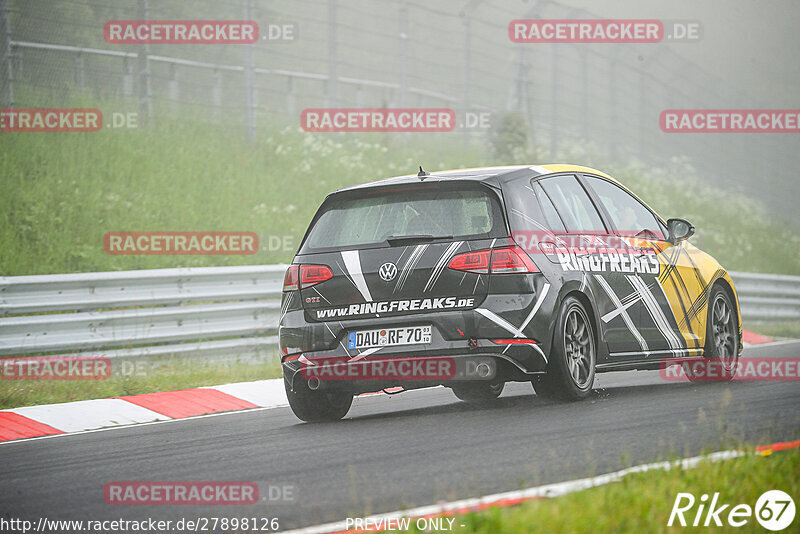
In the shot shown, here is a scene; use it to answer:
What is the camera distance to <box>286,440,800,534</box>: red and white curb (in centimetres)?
459

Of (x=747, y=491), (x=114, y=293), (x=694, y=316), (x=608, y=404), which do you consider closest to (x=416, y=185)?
(x=608, y=404)

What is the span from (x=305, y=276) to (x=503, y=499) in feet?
10.9

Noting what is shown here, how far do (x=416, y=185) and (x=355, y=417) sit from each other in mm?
1836

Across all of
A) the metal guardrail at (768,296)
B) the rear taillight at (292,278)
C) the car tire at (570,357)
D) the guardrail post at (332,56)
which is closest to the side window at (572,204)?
the car tire at (570,357)

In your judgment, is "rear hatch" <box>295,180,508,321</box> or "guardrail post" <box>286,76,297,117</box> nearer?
"rear hatch" <box>295,180,508,321</box>

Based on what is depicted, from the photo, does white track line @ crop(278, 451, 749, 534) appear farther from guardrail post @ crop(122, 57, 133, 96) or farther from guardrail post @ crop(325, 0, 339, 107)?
guardrail post @ crop(122, 57, 133, 96)

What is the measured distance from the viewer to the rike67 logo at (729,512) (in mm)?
4305

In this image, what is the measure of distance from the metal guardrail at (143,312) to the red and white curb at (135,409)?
4.88 ft

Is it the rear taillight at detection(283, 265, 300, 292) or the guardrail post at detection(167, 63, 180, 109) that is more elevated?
the guardrail post at detection(167, 63, 180, 109)

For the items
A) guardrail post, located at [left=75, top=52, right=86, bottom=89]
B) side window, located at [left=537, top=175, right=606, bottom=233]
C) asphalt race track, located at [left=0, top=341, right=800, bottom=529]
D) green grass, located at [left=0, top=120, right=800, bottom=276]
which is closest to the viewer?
asphalt race track, located at [left=0, top=341, right=800, bottom=529]

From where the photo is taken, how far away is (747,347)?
14344mm

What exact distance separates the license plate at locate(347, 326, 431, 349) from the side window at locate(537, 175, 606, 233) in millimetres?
1499

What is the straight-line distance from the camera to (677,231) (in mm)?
9586

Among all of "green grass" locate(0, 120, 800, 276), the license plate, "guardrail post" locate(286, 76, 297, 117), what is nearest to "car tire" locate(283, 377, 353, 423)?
the license plate
